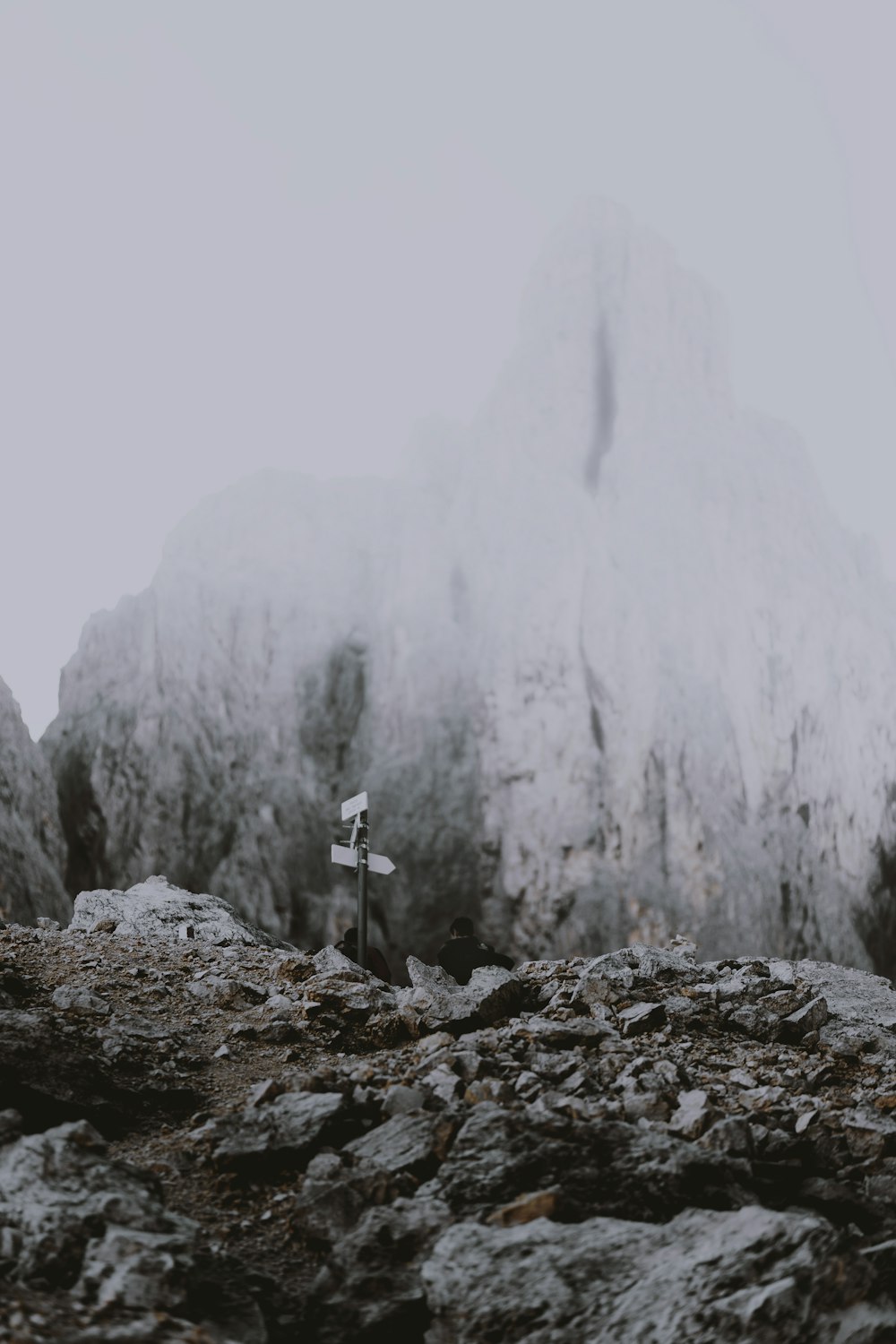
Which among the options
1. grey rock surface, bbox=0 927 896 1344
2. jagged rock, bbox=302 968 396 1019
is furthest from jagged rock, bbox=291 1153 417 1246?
jagged rock, bbox=302 968 396 1019

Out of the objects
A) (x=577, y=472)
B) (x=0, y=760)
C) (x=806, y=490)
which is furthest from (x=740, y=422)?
(x=0, y=760)

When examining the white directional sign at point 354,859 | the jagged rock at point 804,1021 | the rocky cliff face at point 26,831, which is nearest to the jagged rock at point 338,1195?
the jagged rock at point 804,1021

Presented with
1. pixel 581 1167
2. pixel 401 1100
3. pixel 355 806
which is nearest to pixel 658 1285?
pixel 581 1167

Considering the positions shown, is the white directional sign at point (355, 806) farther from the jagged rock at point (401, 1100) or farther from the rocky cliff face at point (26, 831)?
the rocky cliff face at point (26, 831)

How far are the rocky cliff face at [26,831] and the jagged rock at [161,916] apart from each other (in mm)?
7781

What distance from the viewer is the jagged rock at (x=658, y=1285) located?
2.62 metres

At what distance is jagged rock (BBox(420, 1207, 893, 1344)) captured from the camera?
262cm

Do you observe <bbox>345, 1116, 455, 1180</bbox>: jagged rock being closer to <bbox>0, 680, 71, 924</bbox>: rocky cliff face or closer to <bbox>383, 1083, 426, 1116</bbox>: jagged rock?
<bbox>383, 1083, 426, 1116</bbox>: jagged rock

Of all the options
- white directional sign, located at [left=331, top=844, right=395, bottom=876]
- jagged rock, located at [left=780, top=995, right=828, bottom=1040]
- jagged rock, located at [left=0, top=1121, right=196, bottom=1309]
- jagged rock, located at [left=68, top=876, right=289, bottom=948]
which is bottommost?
jagged rock, located at [left=780, top=995, right=828, bottom=1040]

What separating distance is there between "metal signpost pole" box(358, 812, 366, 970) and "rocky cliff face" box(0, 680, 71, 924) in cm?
1005

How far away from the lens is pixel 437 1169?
11.2ft

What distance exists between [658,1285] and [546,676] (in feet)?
61.2

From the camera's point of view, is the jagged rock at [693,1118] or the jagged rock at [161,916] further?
the jagged rock at [161,916]

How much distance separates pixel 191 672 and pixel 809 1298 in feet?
62.6
